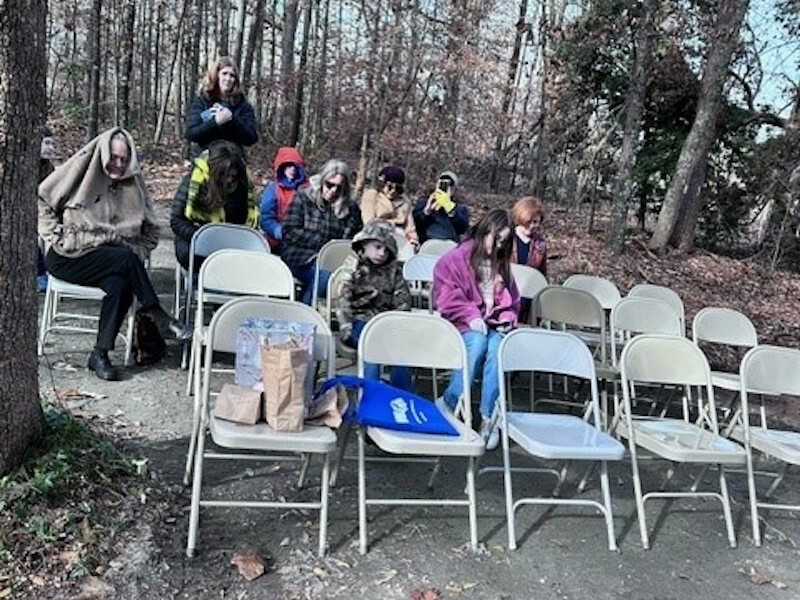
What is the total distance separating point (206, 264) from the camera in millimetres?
4297

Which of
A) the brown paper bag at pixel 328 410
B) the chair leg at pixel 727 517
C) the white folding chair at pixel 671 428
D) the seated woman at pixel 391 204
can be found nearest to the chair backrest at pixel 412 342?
the brown paper bag at pixel 328 410

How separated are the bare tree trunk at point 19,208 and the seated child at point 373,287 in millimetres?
1834

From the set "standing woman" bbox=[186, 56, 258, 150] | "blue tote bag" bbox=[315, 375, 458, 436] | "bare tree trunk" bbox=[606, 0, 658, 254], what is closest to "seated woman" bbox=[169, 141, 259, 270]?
"standing woman" bbox=[186, 56, 258, 150]

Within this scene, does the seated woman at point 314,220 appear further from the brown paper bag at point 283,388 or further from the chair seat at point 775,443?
the chair seat at point 775,443

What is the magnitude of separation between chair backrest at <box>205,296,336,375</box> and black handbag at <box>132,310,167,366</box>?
1588mm

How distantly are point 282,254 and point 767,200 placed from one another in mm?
9421

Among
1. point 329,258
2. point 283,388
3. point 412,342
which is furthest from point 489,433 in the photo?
point 329,258

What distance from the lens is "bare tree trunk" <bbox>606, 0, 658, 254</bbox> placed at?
1001cm

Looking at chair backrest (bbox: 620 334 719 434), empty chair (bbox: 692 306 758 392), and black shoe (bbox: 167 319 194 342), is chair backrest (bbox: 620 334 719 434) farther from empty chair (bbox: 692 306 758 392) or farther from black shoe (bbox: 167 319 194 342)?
black shoe (bbox: 167 319 194 342)

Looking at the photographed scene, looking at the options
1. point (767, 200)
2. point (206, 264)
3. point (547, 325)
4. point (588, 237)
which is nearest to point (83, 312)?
point (206, 264)

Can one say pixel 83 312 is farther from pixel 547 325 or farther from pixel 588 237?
pixel 588 237

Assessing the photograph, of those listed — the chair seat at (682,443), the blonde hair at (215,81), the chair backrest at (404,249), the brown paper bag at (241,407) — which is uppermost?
the blonde hair at (215,81)

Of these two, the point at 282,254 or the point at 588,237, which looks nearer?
the point at 282,254

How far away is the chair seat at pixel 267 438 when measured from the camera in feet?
9.18
